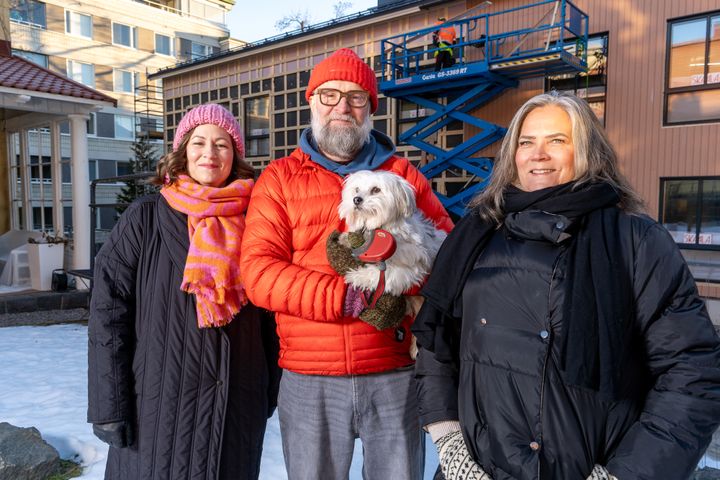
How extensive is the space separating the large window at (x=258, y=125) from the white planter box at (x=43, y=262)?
703 centimetres

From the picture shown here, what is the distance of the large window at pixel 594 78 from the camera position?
9711 mm

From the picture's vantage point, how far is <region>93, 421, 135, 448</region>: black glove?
2162 mm

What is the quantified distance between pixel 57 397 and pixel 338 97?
405 centimetres

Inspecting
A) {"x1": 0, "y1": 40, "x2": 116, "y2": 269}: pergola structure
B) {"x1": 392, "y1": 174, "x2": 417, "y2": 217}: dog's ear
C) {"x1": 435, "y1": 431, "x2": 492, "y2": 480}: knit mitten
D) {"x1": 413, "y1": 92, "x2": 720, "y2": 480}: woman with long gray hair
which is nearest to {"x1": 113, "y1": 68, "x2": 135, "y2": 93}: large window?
{"x1": 0, "y1": 40, "x2": 116, "y2": 269}: pergola structure

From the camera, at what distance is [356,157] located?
2.36 meters

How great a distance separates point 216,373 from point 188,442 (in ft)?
1.01

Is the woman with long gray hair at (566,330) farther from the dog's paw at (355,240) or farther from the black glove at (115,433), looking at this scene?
the black glove at (115,433)

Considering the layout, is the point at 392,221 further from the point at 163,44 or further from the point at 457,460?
the point at 163,44

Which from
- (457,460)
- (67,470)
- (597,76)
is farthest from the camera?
(597,76)

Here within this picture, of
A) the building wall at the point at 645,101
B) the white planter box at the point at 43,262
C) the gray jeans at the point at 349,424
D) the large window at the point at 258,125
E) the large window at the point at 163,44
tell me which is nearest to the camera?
the gray jeans at the point at 349,424

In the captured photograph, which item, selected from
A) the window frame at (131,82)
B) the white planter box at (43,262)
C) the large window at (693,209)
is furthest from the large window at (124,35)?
the large window at (693,209)

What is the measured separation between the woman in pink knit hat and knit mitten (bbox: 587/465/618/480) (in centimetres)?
146

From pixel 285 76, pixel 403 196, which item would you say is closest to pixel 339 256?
pixel 403 196

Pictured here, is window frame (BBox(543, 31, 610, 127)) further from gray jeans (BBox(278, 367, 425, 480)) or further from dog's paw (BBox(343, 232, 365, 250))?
gray jeans (BBox(278, 367, 425, 480))
